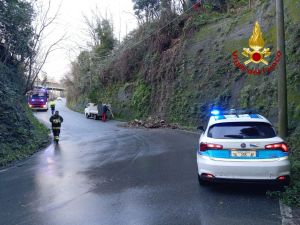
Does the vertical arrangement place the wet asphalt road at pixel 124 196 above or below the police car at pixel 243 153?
below

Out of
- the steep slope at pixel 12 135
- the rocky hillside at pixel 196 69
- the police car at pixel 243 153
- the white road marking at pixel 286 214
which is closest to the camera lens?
the white road marking at pixel 286 214

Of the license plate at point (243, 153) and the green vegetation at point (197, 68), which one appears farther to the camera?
the green vegetation at point (197, 68)

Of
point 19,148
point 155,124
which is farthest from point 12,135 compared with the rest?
point 155,124

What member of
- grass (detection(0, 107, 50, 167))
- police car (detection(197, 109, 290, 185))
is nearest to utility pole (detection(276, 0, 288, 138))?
police car (detection(197, 109, 290, 185))

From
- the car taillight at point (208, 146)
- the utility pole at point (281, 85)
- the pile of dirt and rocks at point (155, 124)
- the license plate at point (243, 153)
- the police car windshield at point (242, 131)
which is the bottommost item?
the pile of dirt and rocks at point (155, 124)

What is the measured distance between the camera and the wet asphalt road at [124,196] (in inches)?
229

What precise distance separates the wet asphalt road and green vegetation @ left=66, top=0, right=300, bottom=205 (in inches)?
92.9

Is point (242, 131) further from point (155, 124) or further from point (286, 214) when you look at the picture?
point (155, 124)

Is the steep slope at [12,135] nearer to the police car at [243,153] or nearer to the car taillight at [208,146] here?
the car taillight at [208,146]

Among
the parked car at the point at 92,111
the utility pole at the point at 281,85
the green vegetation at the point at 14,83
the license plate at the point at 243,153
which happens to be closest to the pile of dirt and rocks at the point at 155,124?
the green vegetation at the point at 14,83

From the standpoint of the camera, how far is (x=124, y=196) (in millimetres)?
7219

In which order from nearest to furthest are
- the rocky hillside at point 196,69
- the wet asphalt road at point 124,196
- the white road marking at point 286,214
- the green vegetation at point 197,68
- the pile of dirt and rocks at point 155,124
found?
the white road marking at point 286,214
the wet asphalt road at point 124,196
the green vegetation at point 197,68
the rocky hillside at point 196,69
the pile of dirt and rocks at point 155,124

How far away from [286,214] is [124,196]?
3.03 metres

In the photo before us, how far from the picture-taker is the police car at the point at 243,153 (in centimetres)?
679
